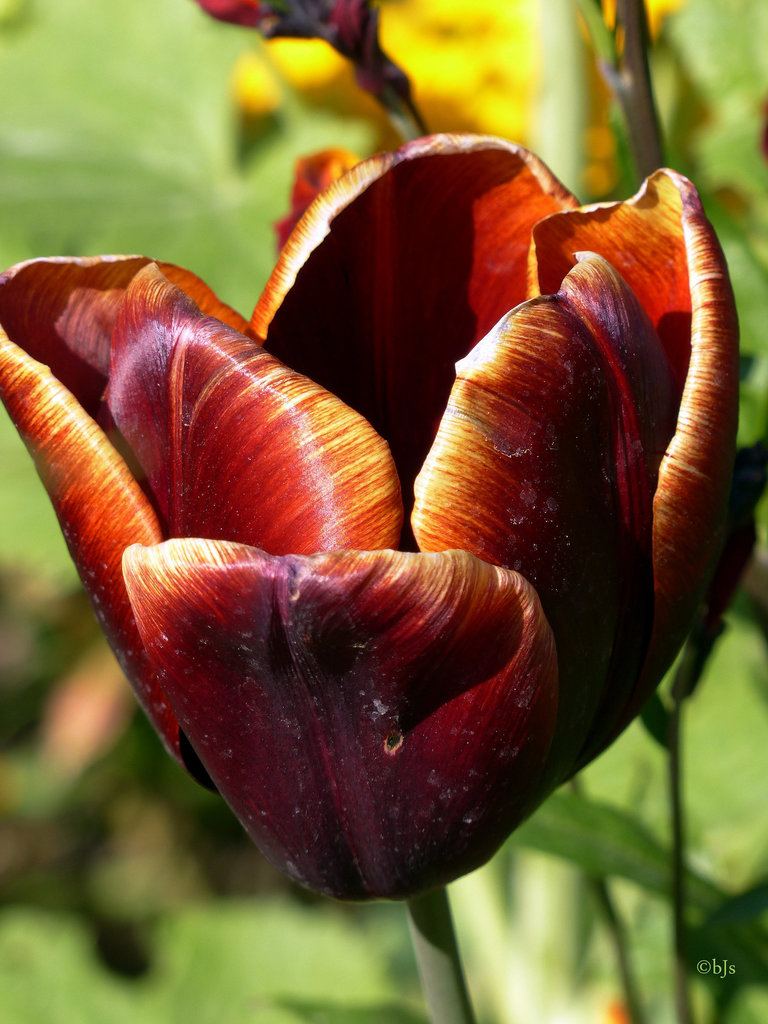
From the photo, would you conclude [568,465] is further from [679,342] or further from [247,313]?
[247,313]

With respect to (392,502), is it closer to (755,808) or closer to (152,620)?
(152,620)

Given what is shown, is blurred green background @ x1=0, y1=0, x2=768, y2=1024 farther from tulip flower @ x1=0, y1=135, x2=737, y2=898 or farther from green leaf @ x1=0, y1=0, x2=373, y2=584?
tulip flower @ x1=0, y1=135, x2=737, y2=898

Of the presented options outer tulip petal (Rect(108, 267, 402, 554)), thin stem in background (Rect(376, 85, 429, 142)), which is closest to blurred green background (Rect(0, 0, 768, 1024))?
thin stem in background (Rect(376, 85, 429, 142))

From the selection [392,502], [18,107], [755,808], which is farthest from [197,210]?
[392,502]

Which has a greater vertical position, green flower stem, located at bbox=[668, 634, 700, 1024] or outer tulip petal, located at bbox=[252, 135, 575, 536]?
outer tulip petal, located at bbox=[252, 135, 575, 536]

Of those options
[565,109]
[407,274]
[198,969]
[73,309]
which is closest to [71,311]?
[73,309]

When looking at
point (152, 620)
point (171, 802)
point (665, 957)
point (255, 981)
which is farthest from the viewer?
point (171, 802)

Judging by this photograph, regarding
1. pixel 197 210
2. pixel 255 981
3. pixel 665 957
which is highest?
pixel 197 210

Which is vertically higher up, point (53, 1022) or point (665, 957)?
point (665, 957)
